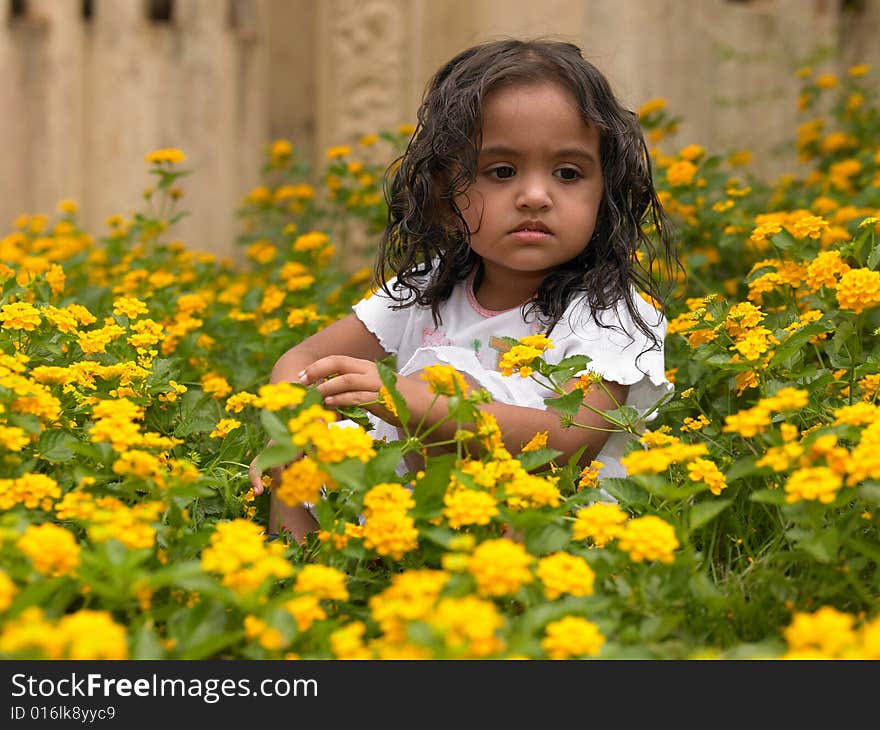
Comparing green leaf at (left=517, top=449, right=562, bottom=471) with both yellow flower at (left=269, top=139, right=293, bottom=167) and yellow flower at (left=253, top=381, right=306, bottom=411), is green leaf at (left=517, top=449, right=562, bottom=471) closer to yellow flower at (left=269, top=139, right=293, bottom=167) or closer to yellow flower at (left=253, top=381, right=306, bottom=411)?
yellow flower at (left=253, top=381, right=306, bottom=411)

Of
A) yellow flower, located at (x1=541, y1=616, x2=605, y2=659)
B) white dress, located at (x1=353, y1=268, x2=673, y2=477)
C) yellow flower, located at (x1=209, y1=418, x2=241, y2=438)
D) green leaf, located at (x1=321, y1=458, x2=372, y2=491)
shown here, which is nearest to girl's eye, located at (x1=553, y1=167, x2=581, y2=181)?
white dress, located at (x1=353, y1=268, x2=673, y2=477)

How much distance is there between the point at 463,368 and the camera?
187cm

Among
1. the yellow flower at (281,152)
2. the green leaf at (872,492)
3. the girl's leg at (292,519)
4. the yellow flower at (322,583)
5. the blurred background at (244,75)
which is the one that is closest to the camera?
the yellow flower at (322,583)

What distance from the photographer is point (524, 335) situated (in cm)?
199

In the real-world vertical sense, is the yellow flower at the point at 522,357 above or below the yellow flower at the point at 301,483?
A: above

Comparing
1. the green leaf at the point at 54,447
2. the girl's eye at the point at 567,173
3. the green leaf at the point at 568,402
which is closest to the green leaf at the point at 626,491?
the green leaf at the point at 568,402

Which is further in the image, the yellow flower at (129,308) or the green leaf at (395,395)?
the yellow flower at (129,308)

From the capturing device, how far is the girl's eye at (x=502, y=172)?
6.34 ft

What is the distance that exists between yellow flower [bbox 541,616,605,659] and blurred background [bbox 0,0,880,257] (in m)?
3.21

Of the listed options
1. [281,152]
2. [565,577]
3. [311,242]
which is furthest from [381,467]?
[281,152]

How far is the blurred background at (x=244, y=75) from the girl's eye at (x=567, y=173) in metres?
2.24

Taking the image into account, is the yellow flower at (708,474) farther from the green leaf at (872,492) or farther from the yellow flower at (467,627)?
the yellow flower at (467,627)

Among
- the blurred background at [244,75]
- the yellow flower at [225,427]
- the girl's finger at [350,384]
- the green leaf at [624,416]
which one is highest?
the blurred background at [244,75]
